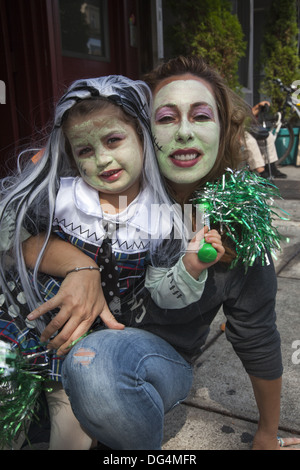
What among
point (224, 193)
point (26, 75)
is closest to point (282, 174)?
point (26, 75)

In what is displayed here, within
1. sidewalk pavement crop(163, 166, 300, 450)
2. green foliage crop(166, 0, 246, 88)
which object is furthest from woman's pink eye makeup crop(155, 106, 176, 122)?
green foliage crop(166, 0, 246, 88)

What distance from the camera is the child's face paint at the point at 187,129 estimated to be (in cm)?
135

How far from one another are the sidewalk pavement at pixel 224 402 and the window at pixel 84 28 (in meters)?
2.74

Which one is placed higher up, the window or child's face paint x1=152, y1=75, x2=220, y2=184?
the window

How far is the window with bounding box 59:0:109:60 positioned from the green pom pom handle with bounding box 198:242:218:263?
317cm

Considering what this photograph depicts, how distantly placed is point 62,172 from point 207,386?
117 cm

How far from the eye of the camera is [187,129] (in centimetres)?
134

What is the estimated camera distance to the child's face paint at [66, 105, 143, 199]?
4.20ft

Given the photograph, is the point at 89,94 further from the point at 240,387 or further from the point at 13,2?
the point at 13,2

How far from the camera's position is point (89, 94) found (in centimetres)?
128

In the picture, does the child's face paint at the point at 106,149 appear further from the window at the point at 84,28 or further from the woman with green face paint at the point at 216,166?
the window at the point at 84,28

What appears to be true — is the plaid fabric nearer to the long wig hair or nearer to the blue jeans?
the long wig hair

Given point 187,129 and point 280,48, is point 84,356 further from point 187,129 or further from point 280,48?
point 280,48

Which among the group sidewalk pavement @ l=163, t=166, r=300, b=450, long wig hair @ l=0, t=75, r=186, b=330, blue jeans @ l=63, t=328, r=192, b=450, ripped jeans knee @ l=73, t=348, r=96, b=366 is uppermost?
long wig hair @ l=0, t=75, r=186, b=330
